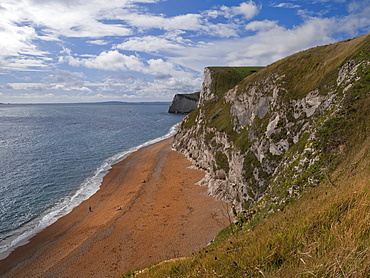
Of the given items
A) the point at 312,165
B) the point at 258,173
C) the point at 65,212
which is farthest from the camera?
the point at 65,212

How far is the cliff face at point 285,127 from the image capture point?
54.1ft

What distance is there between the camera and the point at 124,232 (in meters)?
29.0

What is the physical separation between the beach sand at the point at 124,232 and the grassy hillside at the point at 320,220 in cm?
971

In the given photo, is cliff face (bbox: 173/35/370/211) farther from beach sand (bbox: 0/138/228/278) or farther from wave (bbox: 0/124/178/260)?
wave (bbox: 0/124/178/260)

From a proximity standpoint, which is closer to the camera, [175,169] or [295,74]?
[295,74]

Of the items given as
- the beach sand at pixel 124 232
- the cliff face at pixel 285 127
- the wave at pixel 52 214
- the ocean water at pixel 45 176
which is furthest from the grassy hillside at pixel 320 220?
the ocean water at pixel 45 176

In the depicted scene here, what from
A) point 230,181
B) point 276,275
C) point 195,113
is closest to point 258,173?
point 230,181

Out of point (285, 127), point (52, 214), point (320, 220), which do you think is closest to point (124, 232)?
point (52, 214)

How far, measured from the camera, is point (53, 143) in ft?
261

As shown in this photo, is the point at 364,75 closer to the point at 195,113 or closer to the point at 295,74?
the point at 295,74

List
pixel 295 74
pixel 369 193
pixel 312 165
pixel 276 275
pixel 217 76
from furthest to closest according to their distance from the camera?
pixel 217 76 < pixel 295 74 < pixel 312 165 < pixel 369 193 < pixel 276 275

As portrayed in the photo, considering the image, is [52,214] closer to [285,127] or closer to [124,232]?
[124,232]

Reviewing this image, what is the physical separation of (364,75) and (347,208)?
17.4 m

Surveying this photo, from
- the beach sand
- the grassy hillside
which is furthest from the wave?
the grassy hillside
